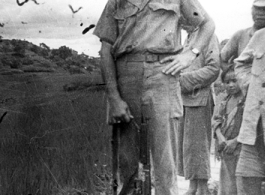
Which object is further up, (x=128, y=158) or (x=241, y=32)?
(x=241, y=32)

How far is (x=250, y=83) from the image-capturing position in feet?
18.9

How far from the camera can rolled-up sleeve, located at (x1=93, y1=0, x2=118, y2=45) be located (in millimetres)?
4633

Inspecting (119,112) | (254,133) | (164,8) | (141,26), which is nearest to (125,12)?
(141,26)

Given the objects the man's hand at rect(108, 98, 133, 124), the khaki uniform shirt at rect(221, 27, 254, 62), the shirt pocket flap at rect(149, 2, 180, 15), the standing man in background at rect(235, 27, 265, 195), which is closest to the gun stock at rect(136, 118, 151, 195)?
the man's hand at rect(108, 98, 133, 124)

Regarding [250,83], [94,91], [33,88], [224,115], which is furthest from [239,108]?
[33,88]

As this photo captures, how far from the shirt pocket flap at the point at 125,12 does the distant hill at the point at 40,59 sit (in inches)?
30.5

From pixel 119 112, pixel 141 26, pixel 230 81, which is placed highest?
Answer: pixel 141 26

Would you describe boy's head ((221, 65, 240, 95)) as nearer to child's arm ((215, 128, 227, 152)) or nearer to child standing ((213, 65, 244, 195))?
child standing ((213, 65, 244, 195))

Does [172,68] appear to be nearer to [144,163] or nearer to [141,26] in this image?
[141,26]

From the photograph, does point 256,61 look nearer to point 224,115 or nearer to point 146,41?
point 224,115

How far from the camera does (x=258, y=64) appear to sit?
5.73 meters

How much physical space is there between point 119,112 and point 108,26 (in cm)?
60

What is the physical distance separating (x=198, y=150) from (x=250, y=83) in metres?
1.69

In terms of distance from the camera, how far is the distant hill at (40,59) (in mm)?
5211
